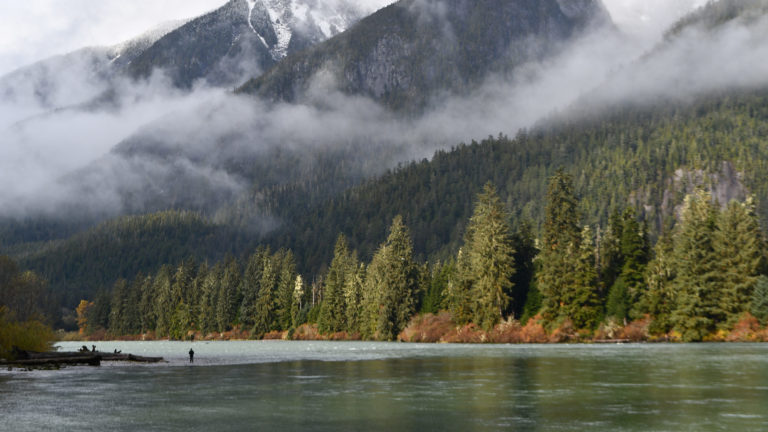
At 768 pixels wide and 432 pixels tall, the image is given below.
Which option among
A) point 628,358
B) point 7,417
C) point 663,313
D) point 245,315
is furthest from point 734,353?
point 245,315

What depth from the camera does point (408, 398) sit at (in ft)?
128

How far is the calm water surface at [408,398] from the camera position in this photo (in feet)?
99.5

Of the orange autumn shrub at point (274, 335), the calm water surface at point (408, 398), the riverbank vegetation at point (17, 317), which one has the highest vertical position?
the riverbank vegetation at point (17, 317)

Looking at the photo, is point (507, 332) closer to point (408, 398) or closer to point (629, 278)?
point (629, 278)

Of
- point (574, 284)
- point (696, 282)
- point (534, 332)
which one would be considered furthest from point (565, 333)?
point (696, 282)

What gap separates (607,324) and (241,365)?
6545cm

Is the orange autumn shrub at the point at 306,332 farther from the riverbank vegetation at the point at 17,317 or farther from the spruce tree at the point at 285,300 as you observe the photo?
the riverbank vegetation at the point at 17,317

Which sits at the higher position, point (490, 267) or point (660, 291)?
point (490, 267)

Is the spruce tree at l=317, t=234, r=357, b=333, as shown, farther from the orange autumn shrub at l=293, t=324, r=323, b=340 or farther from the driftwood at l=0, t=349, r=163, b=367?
the driftwood at l=0, t=349, r=163, b=367

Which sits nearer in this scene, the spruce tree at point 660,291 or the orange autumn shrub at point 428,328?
the spruce tree at point 660,291

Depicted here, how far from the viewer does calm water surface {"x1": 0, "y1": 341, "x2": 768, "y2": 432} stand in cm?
3033

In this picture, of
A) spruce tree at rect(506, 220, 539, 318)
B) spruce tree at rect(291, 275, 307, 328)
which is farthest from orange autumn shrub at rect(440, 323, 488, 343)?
spruce tree at rect(291, 275, 307, 328)

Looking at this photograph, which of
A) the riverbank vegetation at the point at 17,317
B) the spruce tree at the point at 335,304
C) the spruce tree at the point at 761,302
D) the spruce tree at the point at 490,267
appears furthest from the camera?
the spruce tree at the point at 335,304

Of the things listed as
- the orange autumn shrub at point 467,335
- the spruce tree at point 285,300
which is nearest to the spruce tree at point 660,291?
the orange autumn shrub at point 467,335
